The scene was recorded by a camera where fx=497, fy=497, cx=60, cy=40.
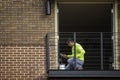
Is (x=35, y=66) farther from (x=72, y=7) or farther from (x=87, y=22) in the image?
(x=87, y=22)

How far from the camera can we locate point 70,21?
1844 centimetres

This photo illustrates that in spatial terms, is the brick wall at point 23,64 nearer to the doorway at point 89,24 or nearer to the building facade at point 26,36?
the building facade at point 26,36

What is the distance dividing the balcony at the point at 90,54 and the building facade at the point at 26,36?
7cm

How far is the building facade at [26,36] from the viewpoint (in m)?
14.4

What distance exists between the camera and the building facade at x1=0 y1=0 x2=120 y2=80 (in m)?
14.4

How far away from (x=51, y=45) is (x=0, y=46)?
1483mm

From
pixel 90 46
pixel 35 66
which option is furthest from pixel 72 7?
pixel 35 66

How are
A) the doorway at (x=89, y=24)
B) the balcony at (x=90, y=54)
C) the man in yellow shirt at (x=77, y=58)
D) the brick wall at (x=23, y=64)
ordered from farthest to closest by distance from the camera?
1. the doorway at (x=89, y=24)
2. the brick wall at (x=23, y=64)
3. the man in yellow shirt at (x=77, y=58)
4. the balcony at (x=90, y=54)

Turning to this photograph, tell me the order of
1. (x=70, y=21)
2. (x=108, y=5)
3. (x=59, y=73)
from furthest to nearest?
(x=70, y=21)
(x=108, y=5)
(x=59, y=73)

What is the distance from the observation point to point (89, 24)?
61.5 feet

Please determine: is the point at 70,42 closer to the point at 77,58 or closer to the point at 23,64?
the point at 77,58

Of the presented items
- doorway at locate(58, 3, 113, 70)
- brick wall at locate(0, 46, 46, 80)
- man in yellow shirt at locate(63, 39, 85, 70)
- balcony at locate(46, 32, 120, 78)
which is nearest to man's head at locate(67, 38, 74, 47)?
man in yellow shirt at locate(63, 39, 85, 70)

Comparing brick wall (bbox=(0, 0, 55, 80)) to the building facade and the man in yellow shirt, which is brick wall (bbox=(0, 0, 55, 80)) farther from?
the man in yellow shirt

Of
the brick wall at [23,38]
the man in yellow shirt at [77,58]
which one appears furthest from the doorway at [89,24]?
the brick wall at [23,38]
